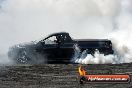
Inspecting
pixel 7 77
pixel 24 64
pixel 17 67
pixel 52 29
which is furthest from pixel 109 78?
pixel 52 29

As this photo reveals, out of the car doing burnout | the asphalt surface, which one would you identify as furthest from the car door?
the asphalt surface

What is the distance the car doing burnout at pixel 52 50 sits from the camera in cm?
2219

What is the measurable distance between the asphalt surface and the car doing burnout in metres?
0.82

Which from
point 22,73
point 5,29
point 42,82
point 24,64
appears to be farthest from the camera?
point 5,29

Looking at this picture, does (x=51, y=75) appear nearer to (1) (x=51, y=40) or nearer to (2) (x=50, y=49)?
(2) (x=50, y=49)

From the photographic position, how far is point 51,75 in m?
17.5

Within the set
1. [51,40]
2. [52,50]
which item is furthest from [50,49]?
[51,40]

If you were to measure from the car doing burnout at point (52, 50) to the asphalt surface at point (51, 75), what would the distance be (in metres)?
0.82

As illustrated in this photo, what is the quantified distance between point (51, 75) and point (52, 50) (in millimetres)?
4736

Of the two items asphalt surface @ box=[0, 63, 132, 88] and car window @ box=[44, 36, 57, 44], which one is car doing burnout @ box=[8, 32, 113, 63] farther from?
asphalt surface @ box=[0, 63, 132, 88]

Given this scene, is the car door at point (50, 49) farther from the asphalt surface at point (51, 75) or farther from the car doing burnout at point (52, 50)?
the asphalt surface at point (51, 75)

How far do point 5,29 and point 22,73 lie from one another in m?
21.1

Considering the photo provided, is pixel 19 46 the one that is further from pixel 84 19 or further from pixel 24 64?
pixel 84 19

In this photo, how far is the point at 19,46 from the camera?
73.4 feet
